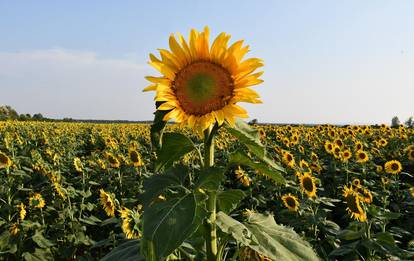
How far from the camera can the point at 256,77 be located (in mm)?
1352

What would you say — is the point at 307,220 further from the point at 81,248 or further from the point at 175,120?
the point at 175,120

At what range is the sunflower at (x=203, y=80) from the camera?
1333 mm

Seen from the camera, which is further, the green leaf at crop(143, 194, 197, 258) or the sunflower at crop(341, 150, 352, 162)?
the sunflower at crop(341, 150, 352, 162)

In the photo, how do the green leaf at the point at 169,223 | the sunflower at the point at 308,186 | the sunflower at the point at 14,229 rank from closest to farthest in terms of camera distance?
the green leaf at the point at 169,223 → the sunflower at the point at 14,229 → the sunflower at the point at 308,186

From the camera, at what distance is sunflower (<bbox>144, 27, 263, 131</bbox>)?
4.37 feet

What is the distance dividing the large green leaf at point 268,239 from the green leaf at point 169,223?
Answer: 20cm

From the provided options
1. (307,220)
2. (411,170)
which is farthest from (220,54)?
(411,170)

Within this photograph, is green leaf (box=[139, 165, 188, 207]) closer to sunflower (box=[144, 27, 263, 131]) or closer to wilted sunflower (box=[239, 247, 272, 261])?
sunflower (box=[144, 27, 263, 131])

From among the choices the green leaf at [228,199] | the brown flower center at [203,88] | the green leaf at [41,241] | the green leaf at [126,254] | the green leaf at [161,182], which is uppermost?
the brown flower center at [203,88]

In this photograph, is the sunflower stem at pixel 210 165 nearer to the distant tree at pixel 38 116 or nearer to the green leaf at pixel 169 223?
the green leaf at pixel 169 223

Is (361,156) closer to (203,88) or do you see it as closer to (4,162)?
(4,162)

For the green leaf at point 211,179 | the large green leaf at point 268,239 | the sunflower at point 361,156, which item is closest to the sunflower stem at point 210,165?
the large green leaf at point 268,239

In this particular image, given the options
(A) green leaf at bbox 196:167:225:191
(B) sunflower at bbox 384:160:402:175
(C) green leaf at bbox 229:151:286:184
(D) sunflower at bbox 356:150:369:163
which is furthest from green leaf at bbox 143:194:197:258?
(D) sunflower at bbox 356:150:369:163

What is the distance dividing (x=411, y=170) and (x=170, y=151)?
10.3 metres
